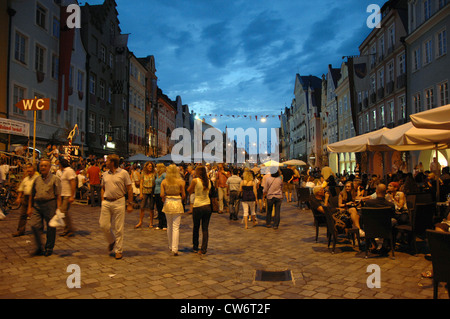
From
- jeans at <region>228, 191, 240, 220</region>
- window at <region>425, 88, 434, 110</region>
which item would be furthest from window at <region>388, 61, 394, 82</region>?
jeans at <region>228, 191, 240, 220</region>

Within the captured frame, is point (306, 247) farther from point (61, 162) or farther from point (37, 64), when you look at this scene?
point (37, 64)

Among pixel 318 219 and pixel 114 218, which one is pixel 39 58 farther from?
pixel 318 219

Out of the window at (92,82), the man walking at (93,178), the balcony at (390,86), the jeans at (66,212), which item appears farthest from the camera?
the window at (92,82)

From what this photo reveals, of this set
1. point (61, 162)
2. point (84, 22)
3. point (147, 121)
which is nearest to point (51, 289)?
point (61, 162)

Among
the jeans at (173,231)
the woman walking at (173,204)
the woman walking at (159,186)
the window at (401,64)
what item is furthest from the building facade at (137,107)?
the jeans at (173,231)

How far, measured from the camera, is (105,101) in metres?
33.1

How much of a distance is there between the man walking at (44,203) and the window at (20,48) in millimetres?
16096

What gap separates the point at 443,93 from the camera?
21.2 meters

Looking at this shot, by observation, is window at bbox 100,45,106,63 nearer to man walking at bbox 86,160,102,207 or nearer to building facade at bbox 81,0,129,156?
building facade at bbox 81,0,129,156

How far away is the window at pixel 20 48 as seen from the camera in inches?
768

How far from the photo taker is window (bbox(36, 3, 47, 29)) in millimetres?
21656

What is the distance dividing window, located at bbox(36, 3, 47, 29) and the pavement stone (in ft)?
56.7

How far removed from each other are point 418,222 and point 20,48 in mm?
21940

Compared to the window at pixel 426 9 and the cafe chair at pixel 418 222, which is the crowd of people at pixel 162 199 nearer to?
the cafe chair at pixel 418 222
